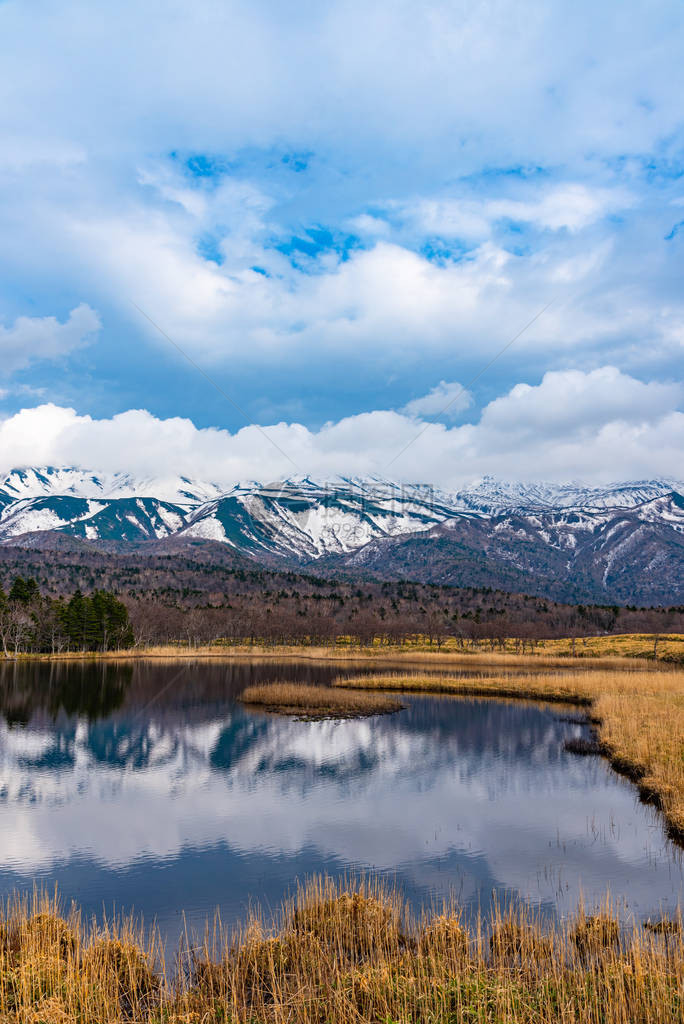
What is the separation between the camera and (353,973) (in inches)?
582

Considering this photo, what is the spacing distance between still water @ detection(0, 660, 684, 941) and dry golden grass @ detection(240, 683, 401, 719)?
3.98 metres

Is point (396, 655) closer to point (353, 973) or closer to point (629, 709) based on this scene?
point (629, 709)

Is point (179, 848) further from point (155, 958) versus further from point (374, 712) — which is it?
point (374, 712)

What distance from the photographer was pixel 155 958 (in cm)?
1738

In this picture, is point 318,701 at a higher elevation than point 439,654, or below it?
higher

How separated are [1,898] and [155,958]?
8.87 meters

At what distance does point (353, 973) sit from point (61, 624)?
16229cm

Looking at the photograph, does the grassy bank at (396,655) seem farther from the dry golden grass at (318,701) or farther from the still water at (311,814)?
the still water at (311,814)

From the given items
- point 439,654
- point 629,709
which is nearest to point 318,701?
point 629,709

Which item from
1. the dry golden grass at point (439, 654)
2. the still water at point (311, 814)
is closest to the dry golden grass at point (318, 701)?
the still water at point (311, 814)

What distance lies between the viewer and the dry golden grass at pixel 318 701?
67.7 meters

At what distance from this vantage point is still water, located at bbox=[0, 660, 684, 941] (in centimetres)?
2355

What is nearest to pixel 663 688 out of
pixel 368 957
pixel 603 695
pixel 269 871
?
pixel 603 695

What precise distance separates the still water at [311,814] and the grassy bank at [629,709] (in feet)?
4.87
